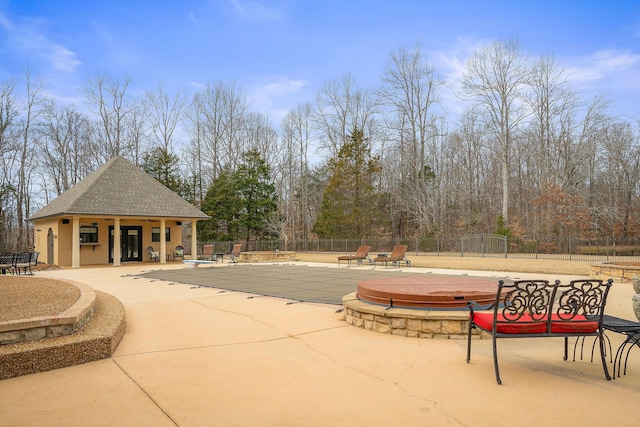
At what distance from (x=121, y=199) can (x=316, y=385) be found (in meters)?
22.1

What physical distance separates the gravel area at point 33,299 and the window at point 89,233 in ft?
49.4

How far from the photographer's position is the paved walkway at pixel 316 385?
3.12m

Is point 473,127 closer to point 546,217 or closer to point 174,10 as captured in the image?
point 546,217

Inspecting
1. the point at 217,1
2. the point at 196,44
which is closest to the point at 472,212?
the point at 196,44

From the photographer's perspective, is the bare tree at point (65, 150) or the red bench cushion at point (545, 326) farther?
the bare tree at point (65, 150)

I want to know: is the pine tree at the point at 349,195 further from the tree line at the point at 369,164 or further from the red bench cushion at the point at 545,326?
the red bench cushion at the point at 545,326

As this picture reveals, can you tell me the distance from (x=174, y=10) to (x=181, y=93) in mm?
26437

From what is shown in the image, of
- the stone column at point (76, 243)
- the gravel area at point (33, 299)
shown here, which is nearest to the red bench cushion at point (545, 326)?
the gravel area at point (33, 299)

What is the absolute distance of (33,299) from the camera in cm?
649

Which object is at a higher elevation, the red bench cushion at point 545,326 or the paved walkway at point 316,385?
the red bench cushion at point 545,326

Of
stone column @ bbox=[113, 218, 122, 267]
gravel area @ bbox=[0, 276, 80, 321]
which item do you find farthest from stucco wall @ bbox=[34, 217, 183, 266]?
gravel area @ bbox=[0, 276, 80, 321]

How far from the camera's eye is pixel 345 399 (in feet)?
11.3

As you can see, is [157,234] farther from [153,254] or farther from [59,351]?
[59,351]

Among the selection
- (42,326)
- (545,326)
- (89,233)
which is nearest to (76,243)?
(89,233)
